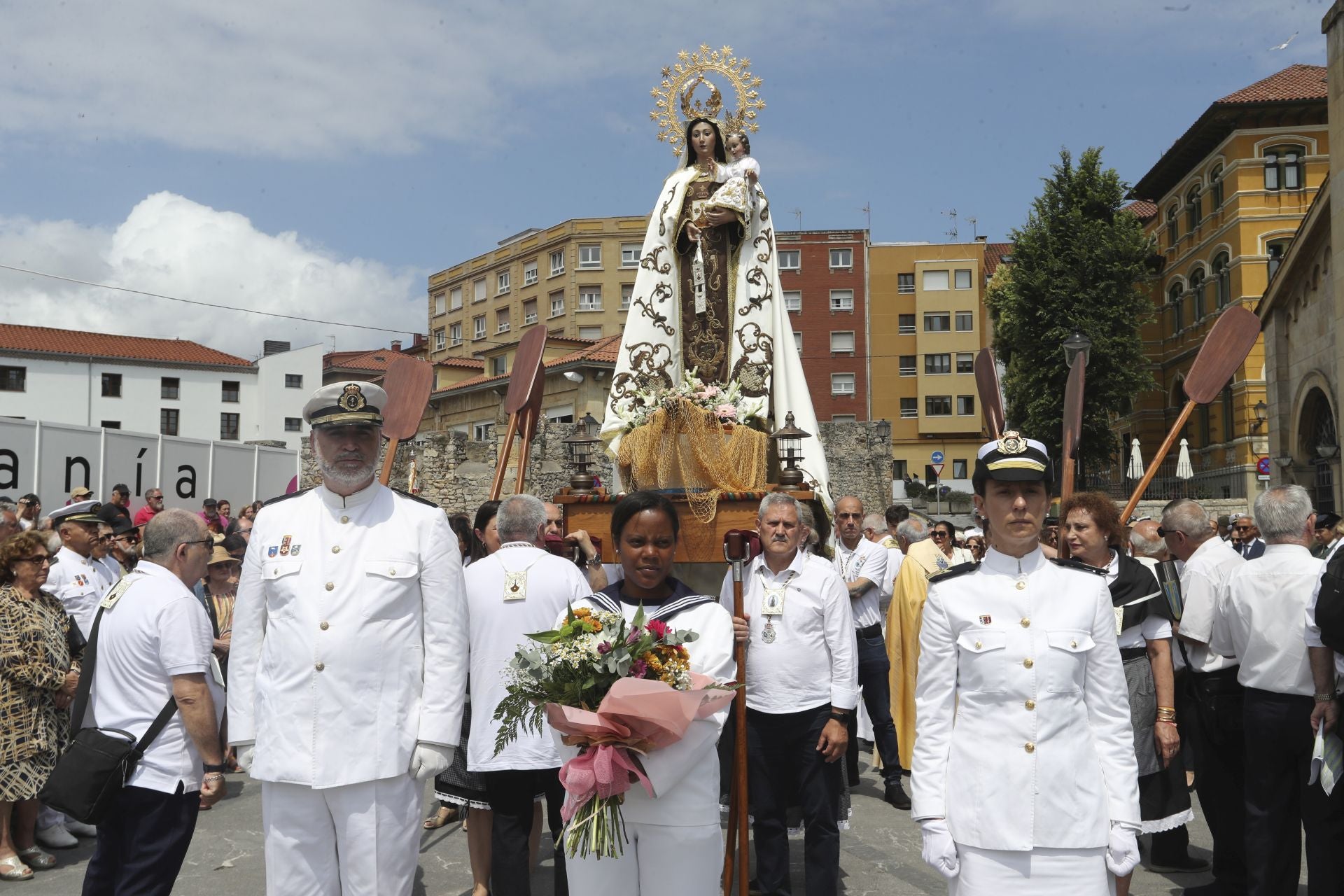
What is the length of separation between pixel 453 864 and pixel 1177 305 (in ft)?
140

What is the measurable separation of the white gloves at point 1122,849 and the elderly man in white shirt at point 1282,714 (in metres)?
2.34

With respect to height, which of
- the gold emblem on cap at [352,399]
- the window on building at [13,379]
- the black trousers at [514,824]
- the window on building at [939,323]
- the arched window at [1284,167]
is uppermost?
the arched window at [1284,167]

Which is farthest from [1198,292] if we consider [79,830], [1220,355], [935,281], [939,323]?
[79,830]

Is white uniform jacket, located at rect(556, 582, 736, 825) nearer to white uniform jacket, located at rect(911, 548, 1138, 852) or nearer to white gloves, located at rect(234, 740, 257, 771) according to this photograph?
white uniform jacket, located at rect(911, 548, 1138, 852)

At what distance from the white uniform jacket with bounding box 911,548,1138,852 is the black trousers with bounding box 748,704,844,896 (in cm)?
191

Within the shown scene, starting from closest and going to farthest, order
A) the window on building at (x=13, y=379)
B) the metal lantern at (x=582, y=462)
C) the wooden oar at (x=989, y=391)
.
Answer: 1. the wooden oar at (x=989, y=391)
2. the metal lantern at (x=582, y=462)
3. the window on building at (x=13, y=379)

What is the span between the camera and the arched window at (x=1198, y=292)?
Answer: 133 feet

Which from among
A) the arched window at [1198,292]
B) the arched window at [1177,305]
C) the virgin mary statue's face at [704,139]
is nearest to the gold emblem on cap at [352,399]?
the virgin mary statue's face at [704,139]

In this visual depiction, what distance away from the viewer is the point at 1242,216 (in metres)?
37.1

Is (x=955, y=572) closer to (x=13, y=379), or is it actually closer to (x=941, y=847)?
(x=941, y=847)

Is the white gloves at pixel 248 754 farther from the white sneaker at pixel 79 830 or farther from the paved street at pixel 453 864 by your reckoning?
the white sneaker at pixel 79 830

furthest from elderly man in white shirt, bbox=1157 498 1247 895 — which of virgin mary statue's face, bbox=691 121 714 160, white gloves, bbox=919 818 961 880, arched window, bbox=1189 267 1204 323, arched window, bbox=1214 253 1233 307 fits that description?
arched window, bbox=1189 267 1204 323

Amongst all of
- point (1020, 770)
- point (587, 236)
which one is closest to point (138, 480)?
point (1020, 770)

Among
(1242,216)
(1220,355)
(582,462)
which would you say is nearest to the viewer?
(1220,355)
